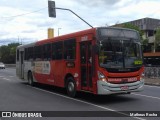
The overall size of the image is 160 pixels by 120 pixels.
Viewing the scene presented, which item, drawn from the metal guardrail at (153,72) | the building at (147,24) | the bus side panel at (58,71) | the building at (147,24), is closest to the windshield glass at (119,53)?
the bus side panel at (58,71)

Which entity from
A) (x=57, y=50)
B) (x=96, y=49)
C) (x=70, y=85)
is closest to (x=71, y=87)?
(x=70, y=85)

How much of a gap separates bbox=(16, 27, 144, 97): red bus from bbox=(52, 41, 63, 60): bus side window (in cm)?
5

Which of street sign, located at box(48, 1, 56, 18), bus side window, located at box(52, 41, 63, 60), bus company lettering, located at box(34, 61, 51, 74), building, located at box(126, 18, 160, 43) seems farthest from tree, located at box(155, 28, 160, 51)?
bus side window, located at box(52, 41, 63, 60)

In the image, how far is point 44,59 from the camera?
18656 mm

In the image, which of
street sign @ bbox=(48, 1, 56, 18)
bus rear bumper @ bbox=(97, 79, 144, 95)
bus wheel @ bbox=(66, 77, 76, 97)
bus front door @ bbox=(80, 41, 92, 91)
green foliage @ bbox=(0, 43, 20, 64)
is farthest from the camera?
green foliage @ bbox=(0, 43, 20, 64)

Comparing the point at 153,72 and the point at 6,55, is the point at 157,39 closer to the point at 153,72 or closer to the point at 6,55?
the point at 153,72

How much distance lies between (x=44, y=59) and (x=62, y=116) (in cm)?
872

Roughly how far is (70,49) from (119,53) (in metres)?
2.92

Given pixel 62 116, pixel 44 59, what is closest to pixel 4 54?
pixel 44 59

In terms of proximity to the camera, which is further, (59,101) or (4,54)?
(4,54)

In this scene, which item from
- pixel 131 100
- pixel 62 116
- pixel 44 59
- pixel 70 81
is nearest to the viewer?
pixel 62 116

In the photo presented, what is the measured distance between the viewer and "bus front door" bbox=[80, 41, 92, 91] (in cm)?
1341

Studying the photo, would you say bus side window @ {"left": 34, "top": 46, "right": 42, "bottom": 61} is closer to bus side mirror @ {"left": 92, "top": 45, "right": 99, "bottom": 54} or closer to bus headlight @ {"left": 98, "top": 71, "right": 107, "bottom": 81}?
bus side mirror @ {"left": 92, "top": 45, "right": 99, "bottom": 54}

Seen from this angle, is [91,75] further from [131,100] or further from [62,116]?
[62,116]
